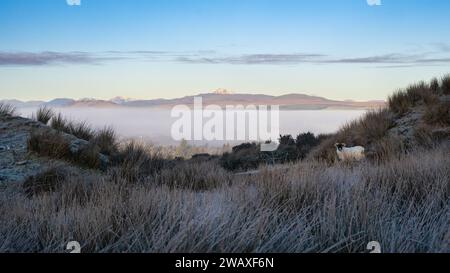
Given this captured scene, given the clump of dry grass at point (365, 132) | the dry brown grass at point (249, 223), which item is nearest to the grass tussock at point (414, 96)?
the clump of dry grass at point (365, 132)

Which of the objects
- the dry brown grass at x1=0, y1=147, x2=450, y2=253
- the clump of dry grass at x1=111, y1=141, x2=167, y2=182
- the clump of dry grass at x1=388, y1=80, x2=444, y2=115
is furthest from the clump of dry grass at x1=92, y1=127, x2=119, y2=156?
the clump of dry grass at x1=388, y1=80, x2=444, y2=115

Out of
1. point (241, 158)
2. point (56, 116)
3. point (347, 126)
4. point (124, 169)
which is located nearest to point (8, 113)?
point (56, 116)

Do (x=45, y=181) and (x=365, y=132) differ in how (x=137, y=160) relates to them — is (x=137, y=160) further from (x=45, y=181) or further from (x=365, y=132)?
(x=365, y=132)

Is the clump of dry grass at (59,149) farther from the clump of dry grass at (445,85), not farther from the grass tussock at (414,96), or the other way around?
the clump of dry grass at (445,85)

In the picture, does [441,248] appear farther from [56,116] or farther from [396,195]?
[56,116]

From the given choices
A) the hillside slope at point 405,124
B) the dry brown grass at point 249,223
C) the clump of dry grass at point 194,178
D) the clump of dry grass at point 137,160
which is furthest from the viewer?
the hillside slope at point 405,124

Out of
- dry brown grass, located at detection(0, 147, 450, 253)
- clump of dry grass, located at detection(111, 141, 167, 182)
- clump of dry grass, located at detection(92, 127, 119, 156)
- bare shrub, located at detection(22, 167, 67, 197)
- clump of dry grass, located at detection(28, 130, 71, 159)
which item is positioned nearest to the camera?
dry brown grass, located at detection(0, 147, 450, 253)

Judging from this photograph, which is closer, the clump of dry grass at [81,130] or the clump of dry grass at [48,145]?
the clump of dry grass at [48,145]

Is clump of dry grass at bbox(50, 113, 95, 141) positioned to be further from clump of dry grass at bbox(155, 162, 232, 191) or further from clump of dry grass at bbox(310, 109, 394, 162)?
clump of dry grass at bbox(310, 109, 394, 162)

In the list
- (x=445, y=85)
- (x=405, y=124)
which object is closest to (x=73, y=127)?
(x=405, y=124)

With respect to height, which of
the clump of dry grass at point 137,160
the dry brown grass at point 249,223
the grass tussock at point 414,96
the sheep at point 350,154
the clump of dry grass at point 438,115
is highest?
the grass tussock at point 414,96
